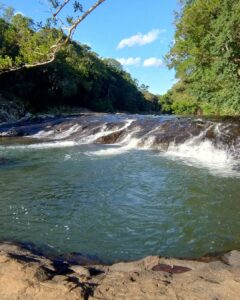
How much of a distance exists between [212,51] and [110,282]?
19.5m

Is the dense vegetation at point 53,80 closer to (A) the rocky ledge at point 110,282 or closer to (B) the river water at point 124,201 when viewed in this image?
(B) the river water at point 124,201

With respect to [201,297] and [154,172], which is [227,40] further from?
[201,297]

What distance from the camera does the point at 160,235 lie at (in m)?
5.43

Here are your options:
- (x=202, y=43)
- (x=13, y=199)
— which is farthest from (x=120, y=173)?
(x=202, y=43)

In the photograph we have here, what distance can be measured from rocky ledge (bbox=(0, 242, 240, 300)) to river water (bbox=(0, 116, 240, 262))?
1.07 metres

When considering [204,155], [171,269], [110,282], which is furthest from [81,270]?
[204,155]

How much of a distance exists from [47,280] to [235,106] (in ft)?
62.3

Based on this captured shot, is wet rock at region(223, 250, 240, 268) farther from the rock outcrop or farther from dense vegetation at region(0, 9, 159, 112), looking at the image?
the rock outcrop

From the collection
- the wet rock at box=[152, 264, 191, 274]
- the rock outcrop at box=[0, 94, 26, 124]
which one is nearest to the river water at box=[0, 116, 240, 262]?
the wet rock at box=[152, 264, 191, 274]

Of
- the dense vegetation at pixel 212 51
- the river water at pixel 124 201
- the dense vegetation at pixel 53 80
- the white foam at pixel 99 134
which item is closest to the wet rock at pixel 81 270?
the river water at pixel 124 201

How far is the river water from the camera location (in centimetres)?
517

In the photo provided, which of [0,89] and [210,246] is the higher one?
[0,89]

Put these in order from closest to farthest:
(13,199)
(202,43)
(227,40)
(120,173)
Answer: (13,199)
(120,173)
(227,40)
(202,43)

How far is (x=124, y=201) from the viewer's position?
7180 mm
